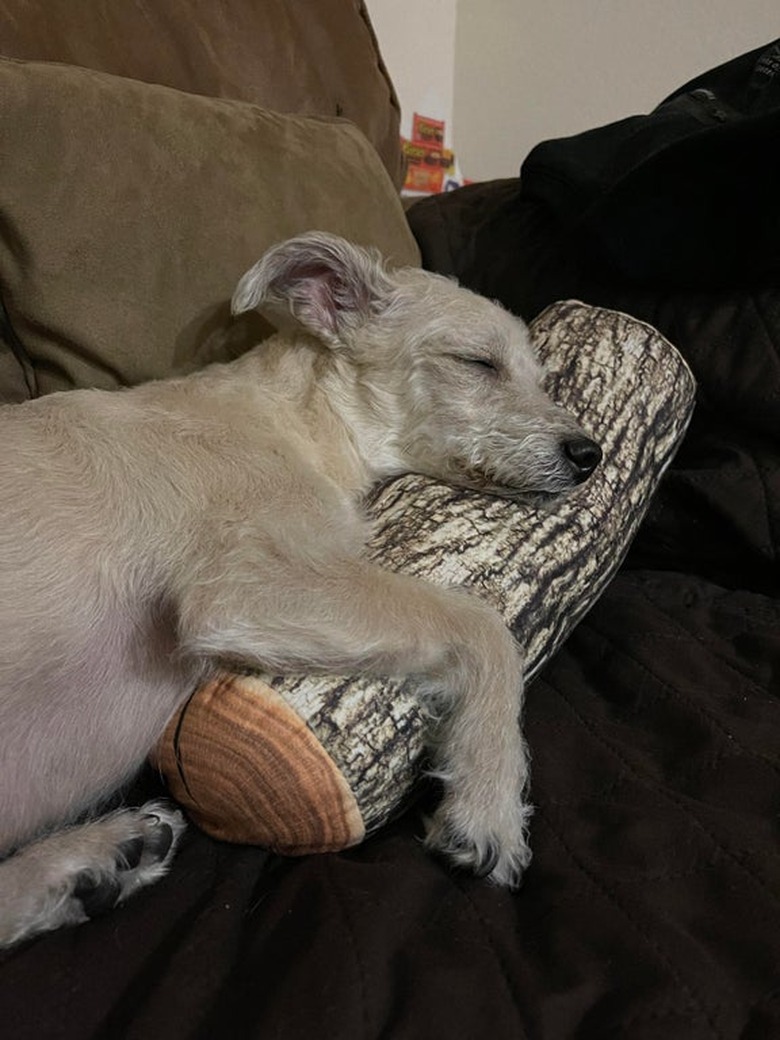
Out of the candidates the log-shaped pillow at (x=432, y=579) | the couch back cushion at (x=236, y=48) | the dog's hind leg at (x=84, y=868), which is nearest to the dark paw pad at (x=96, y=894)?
the dog's hind leg at (x=84, y=868)

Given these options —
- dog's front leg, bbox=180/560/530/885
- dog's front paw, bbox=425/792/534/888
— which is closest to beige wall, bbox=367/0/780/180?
dog's front leg, bbox=180/560/530/885

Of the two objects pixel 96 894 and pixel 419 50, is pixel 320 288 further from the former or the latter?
pixel 419 50

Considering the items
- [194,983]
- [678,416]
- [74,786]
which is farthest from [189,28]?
[194,983]

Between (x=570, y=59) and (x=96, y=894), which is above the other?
(x=570, y=59)

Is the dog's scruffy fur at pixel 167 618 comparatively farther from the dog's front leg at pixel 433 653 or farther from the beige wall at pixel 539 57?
the beige wall at pixel 539 57

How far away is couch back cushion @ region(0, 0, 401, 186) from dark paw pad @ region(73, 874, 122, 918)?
1762mm

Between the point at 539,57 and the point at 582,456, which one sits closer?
the point at 582,456

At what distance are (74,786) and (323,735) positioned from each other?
520mm

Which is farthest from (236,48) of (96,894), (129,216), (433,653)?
(96,894)

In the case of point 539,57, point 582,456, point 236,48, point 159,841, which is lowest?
point 159,841

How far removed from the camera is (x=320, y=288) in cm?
197

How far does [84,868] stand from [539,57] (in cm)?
408

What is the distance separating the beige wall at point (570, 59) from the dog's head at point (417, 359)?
7.42 feet

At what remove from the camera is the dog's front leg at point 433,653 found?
128cm
